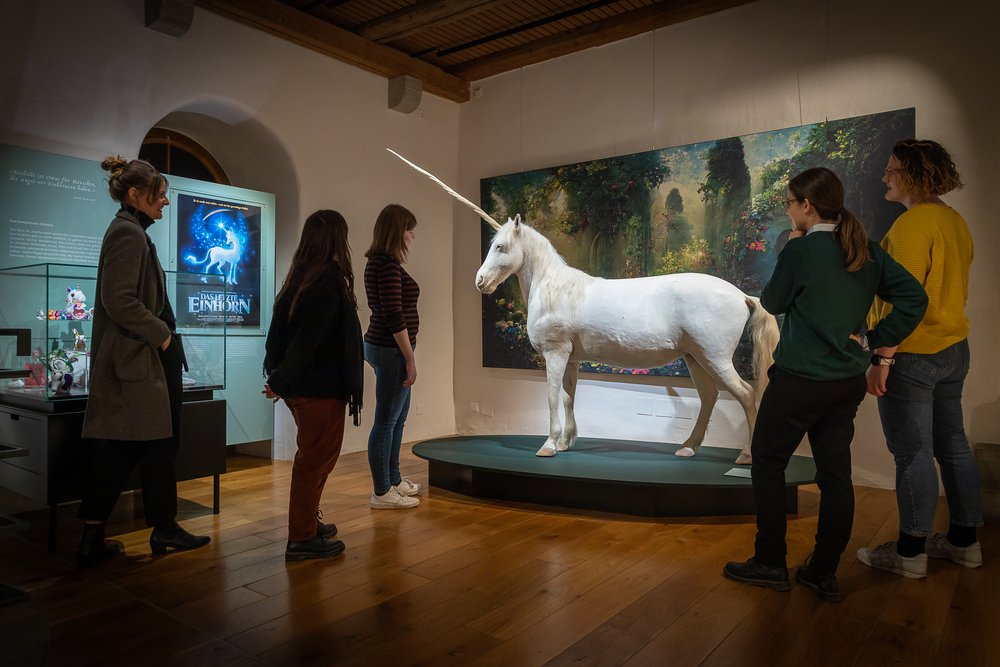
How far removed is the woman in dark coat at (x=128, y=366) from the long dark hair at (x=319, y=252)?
524 millimetres

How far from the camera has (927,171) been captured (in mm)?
2486

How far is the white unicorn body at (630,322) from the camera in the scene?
3494 mm

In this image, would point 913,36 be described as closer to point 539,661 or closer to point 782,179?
point 782,179

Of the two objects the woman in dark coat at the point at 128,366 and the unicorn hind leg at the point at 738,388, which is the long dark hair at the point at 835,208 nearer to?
the unicorn hind leg at the point at 738,388

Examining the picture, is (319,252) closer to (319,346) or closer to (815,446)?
(319,346)

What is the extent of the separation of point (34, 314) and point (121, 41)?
6.96 feet

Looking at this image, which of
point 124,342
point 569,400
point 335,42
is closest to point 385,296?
point 124,342

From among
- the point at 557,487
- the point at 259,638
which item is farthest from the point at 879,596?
the point at 259,638

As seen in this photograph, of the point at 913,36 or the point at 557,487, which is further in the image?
the point at 913,36

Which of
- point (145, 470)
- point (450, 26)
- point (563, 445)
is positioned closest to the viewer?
point (145, 470)

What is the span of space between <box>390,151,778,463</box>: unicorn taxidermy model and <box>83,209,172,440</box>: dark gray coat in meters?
1.83

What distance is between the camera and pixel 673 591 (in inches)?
92.7

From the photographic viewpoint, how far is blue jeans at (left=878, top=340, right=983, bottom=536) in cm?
243

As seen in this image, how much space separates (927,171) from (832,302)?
31.9 inches
